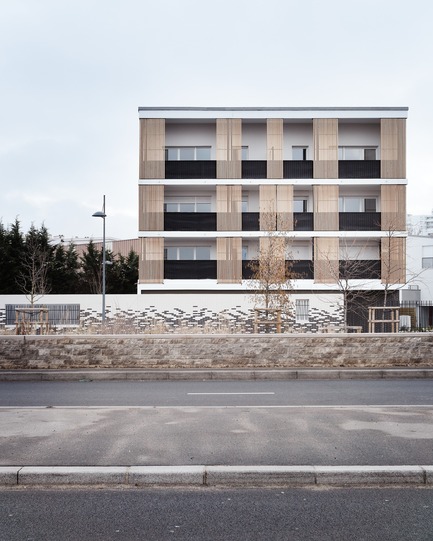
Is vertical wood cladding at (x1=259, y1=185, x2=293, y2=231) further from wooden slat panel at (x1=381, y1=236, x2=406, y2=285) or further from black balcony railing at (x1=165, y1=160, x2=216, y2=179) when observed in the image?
wooden slat panel at (x1=381, y1=236, x2=406, y2=285)

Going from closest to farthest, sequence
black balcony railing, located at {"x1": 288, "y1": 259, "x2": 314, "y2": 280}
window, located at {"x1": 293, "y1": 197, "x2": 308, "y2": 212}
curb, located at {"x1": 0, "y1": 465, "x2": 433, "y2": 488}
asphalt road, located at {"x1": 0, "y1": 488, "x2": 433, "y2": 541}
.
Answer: asphalt road, located at {"x1": 0, "y1": 488, "x2": 433, "y2": 541}
curb, located at {"x1": 0, "y1": 465, "x2": 433, "y2": 488}
black balcony railing, located at {"x1": 288, "y1": 259, "x2": 314, "y2": 280}
window, located at {"x1": 293, "y1": 197, "x2": 308, "y2": 212}

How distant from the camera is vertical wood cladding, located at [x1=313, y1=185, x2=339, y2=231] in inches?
1346

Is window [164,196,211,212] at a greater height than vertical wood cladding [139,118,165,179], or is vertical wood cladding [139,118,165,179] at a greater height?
vertical wood cladding [139,118,165,179]

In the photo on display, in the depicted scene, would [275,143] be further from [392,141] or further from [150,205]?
[150,205]

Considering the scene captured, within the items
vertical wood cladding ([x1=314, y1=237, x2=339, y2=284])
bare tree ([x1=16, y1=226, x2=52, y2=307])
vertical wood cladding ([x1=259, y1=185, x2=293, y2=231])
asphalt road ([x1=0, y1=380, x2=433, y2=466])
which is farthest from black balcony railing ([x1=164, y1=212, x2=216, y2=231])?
asphalt road ([x1=0, y1=380, x2=433, y2=466])

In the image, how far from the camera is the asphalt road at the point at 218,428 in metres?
6.27

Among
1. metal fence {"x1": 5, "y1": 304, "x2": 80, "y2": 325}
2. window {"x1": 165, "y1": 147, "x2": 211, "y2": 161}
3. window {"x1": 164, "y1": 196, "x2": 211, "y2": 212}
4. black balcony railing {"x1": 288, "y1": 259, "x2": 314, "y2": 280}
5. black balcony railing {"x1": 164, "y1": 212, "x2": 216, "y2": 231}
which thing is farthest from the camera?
window {"x1": 164, "y1": 196, "x2": 211, "y2": 212}

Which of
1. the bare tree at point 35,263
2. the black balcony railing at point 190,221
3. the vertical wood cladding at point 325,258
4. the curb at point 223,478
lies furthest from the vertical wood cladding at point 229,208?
the curb at point 223,478

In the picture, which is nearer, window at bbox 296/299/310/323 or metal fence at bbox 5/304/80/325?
window at bbox 296/299/310/323

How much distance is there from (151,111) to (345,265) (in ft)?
48.4

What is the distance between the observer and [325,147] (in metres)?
34.5

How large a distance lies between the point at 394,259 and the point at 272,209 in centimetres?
781

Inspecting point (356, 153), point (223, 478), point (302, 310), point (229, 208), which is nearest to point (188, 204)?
point (229, 208)

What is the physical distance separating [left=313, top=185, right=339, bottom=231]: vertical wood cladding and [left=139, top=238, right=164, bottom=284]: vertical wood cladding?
943 centimetres
